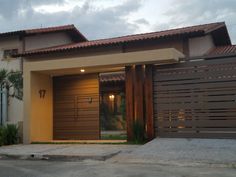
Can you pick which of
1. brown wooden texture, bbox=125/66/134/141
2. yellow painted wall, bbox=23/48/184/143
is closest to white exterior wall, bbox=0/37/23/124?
yellow painted wall, bbox=23/48/184/143

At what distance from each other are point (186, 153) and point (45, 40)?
45.7ft

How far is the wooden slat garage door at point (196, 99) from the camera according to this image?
1199 cm

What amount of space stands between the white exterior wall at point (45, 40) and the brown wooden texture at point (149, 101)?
9.29 metres

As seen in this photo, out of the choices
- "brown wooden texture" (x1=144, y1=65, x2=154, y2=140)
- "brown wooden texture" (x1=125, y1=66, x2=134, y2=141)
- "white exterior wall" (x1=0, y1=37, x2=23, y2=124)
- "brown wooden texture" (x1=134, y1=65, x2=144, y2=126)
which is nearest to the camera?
"brown wooden texture" (x1=144, y1=65, x2=154, y2=140)

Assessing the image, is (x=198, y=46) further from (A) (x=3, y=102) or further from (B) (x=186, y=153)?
(A) (x=3, y=102)

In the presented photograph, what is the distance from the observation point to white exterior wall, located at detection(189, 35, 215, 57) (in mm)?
15984

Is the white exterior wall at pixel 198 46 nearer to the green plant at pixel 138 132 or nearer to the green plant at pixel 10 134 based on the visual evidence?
the green plant at pixel 138 132

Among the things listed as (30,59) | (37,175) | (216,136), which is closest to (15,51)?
(30,59)

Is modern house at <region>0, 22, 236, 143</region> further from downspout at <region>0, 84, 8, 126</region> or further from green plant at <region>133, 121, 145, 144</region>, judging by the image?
downspout at <region>0, 84, 8, 126</region>

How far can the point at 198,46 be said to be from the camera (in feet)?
53.4

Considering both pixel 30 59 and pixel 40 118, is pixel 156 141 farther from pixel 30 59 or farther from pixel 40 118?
pixel 30 59

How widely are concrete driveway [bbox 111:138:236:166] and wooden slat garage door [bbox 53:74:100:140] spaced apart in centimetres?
466

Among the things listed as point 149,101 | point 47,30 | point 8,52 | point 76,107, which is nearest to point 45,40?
point 47,30

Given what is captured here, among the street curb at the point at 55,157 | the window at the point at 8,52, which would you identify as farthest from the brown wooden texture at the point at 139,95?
the window at the point at 8,52
